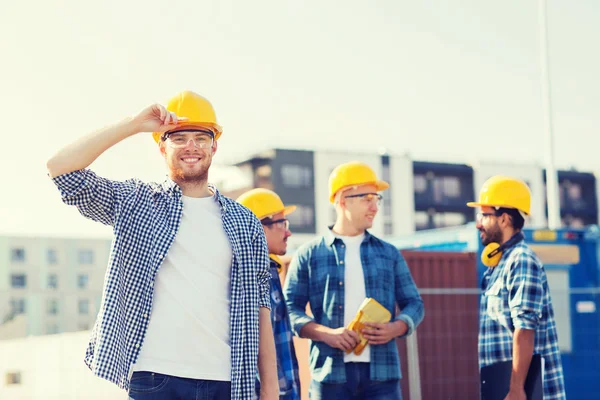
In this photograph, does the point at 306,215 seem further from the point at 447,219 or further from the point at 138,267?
the point at 138,267

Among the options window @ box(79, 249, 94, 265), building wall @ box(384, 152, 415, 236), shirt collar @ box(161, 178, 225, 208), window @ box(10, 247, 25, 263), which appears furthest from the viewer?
window @ box(10, 247, 25, 263)

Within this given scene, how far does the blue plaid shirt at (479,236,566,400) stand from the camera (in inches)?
220

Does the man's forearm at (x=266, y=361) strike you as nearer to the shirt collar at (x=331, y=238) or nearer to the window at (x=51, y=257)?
the shirt collar at (x=331, y=238)

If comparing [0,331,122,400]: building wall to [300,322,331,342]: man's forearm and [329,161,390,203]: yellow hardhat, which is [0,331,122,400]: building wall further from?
[329,161,390,203]: yellow hardhat

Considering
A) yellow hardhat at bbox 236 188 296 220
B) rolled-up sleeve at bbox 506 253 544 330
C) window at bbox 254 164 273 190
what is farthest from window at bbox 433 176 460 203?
rolled-up sleeve at bbox 506 253 544 330

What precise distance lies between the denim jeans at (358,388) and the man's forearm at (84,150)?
2.69 m

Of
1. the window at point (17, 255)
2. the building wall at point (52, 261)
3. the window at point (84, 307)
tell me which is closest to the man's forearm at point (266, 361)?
the window at point (84, 307)

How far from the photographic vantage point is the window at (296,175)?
78.3 m

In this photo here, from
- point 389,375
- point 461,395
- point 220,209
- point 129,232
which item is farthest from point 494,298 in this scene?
point 461,395

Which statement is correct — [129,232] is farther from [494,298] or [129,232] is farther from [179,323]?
[494,298]

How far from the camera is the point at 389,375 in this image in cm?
572

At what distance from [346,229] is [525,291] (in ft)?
4.18

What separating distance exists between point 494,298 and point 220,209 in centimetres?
252

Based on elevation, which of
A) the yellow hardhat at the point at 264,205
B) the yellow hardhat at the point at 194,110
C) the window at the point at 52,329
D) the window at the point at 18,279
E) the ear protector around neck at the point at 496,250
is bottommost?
the window at the point at 52,329
